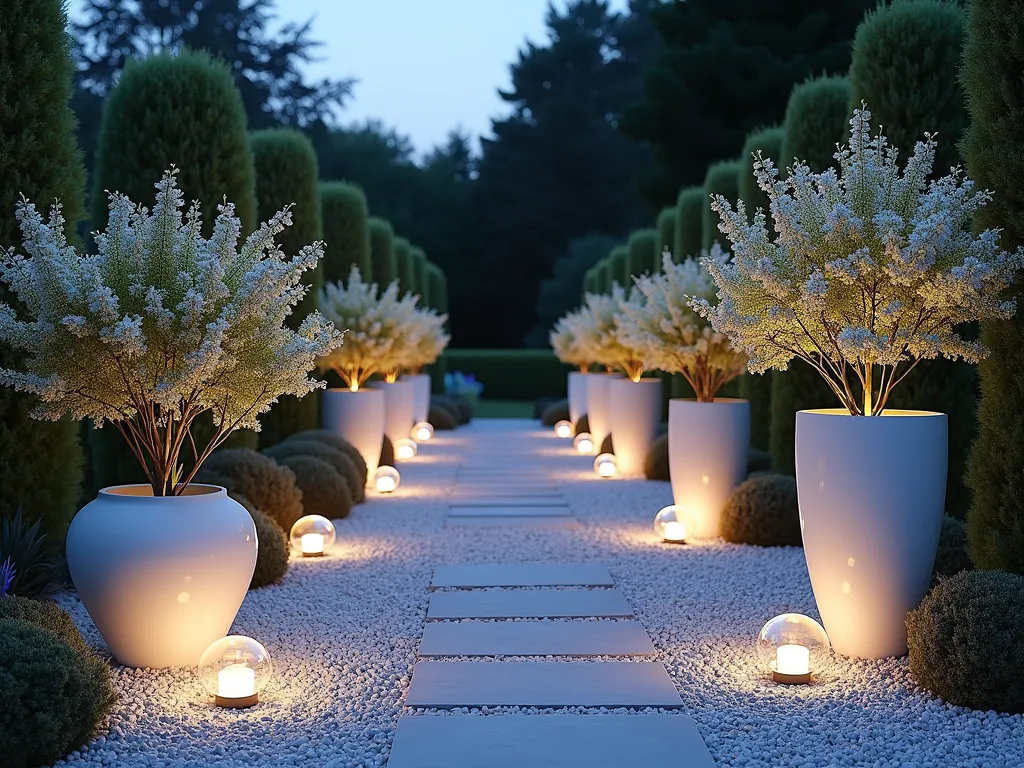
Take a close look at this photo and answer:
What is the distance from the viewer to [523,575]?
646cm

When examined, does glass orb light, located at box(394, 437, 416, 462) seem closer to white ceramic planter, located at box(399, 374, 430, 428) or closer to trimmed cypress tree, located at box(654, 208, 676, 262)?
white ceramic planter, located at box(399, 374, 430, 428)

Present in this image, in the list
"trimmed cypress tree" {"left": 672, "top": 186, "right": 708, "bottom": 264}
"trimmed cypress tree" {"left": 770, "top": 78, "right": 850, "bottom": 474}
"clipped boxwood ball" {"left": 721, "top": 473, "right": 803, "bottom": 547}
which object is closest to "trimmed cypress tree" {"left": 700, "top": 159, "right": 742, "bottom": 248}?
"trimmed cypress tree" {"left": 672, "top": 186, "right": 708, "bottom": 264}

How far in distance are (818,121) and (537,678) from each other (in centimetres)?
575

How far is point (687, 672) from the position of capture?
443 cm

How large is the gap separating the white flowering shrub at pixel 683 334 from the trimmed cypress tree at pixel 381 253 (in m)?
9.38

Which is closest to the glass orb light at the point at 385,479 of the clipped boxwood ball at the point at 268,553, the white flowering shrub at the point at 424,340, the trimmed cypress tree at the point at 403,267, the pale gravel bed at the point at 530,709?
the white flowering shrub at the point at 424,340

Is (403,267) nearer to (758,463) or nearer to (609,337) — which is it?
(609,337)

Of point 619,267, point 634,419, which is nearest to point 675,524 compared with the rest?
point 634,419

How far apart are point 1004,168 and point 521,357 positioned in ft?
80.7

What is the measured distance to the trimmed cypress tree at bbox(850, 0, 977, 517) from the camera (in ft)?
22.2

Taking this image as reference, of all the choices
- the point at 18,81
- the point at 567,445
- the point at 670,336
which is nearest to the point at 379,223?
the point at 567,445

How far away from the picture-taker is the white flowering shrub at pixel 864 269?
168 inches

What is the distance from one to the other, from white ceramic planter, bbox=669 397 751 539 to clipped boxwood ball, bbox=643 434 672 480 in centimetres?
303

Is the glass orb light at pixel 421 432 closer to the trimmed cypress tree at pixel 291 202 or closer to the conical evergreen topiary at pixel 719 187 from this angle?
the trimmed cypress tree at pixel 291 202
